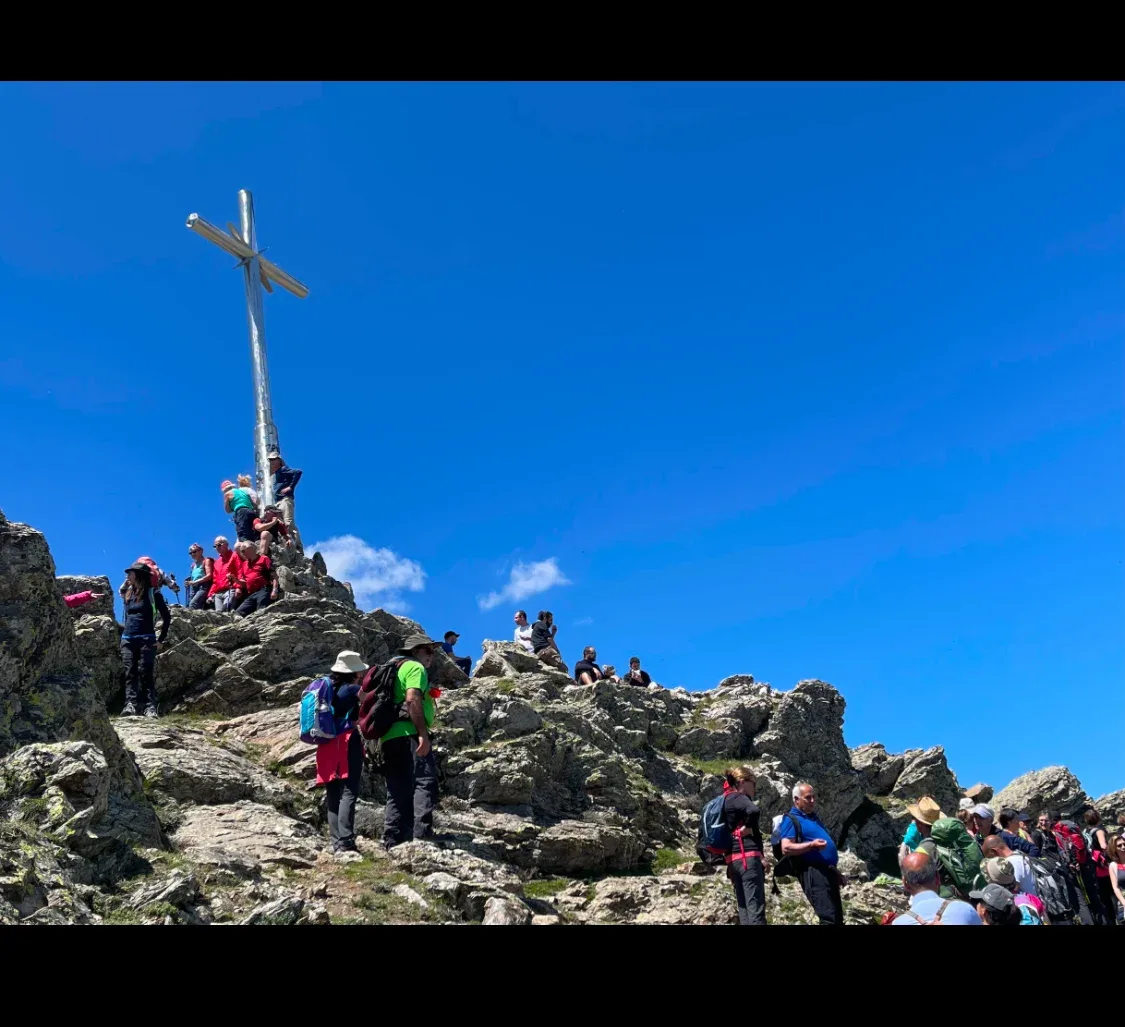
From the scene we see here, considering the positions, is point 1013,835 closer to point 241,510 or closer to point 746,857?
point 746,857

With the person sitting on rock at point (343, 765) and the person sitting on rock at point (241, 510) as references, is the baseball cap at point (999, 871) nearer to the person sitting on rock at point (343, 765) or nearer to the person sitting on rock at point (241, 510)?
the person sitting on rock at point (343, 765)

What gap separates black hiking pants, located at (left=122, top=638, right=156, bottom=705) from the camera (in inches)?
627

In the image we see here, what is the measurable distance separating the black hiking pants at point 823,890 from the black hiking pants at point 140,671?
38.1ft

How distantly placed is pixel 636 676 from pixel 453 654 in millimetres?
6794

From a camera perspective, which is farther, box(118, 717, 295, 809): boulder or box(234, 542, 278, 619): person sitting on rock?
box(234, 542, 278, 619): person sitting on rock

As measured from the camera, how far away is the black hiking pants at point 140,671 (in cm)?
1591

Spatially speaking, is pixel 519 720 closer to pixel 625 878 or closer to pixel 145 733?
pixel 625 878

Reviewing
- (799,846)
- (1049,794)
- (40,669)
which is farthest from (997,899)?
(1049,794)

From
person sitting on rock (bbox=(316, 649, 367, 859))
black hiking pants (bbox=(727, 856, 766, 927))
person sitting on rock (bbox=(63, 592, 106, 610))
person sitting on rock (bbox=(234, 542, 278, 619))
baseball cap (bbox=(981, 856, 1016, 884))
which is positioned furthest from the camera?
person sitting on rock (bbox=(234, 542, 278, 619))

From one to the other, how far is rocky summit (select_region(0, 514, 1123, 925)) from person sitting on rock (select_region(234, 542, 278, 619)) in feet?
2.63

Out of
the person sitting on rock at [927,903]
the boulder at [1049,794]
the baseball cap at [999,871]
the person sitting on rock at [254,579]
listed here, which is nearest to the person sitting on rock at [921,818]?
the baseball cap at [999,871]

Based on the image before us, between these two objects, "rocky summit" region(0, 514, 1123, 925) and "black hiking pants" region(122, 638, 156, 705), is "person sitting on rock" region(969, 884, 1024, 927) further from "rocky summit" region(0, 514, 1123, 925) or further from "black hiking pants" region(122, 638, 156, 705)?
"black hiking pants" region(122, 638, 156, 705)

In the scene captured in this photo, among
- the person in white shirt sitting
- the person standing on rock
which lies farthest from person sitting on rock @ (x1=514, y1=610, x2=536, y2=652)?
the person standing on rock
